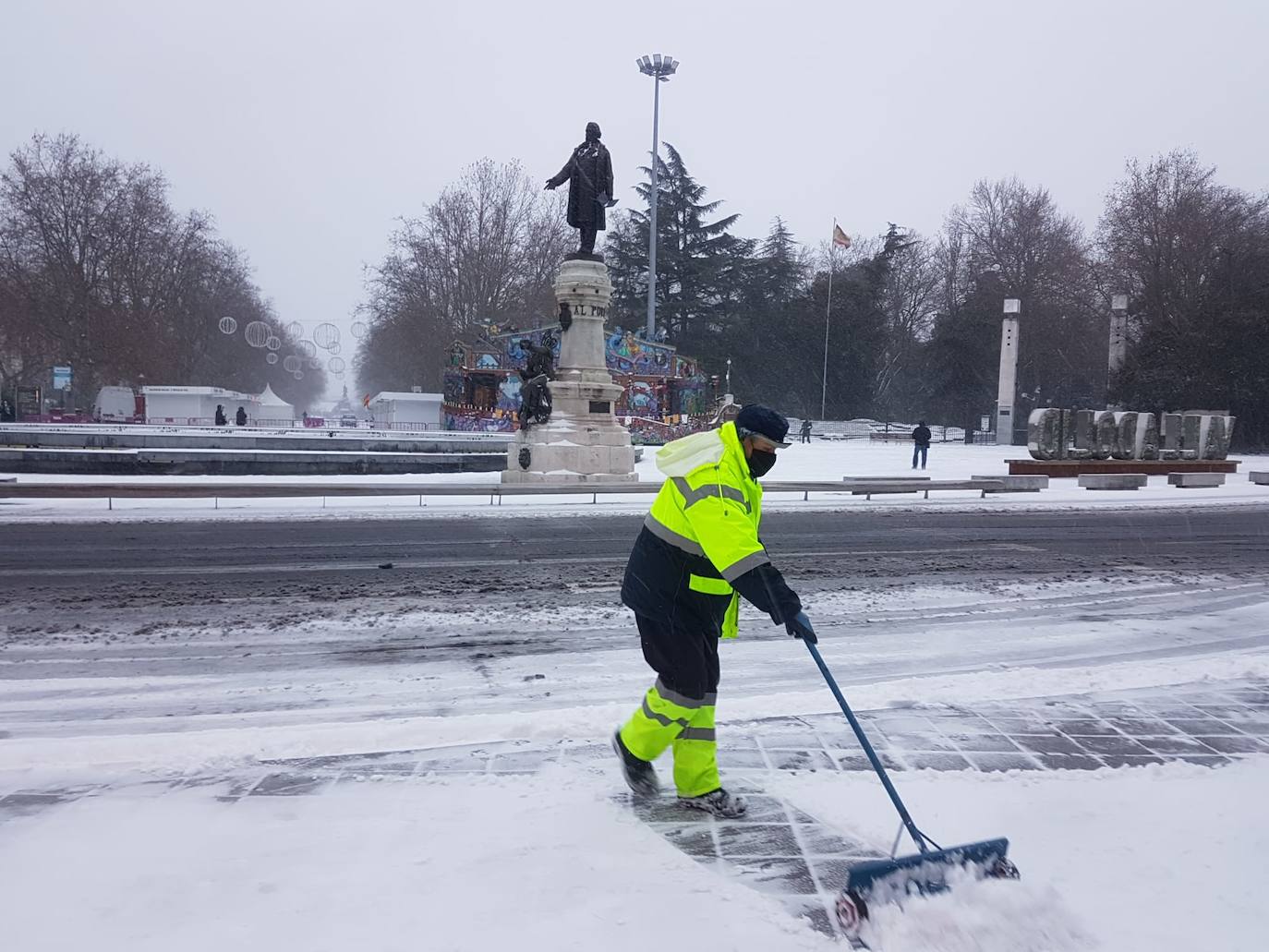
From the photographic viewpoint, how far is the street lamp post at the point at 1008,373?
160 ft

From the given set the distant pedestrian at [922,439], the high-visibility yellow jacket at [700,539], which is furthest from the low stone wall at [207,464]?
the high-visibility yellow jacket at [700,539]

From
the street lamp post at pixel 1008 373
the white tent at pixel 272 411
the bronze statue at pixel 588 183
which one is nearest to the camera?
the bronze statue at pixel 588 183

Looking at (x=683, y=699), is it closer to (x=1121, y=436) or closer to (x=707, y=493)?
(x=707, y=493)

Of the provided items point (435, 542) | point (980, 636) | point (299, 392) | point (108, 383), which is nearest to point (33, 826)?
point (980, 636)

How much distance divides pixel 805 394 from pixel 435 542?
193ft

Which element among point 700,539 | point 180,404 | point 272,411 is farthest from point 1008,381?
point 700,539

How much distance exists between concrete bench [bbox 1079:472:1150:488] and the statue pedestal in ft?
37.8

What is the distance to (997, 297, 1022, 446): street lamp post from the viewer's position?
48.7 m

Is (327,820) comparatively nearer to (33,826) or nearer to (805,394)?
(33,826)

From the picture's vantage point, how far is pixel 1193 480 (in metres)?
24.3

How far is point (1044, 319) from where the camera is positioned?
59.0 metres

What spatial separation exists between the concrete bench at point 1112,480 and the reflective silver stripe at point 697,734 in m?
22.0

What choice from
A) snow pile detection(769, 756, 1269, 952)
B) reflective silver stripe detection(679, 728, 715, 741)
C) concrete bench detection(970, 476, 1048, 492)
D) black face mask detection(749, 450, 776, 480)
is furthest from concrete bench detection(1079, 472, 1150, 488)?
reflective silver stripe detection(679, 728, 715, 741)

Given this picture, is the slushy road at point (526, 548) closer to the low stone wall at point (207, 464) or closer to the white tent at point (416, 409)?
the low stone wall at point (207, 464)
